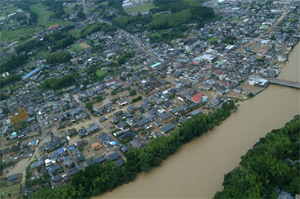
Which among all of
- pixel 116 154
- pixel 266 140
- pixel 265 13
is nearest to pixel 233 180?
pixel 266 140

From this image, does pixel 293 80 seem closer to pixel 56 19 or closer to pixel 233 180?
pixel 233 180

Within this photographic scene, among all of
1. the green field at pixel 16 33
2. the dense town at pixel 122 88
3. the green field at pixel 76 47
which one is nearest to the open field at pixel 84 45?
the dense town at pixel 122 88

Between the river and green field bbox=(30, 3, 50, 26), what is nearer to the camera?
the river

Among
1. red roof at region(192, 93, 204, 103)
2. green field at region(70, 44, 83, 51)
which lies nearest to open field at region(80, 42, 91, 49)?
green field at region(70, 44, 83, 51)

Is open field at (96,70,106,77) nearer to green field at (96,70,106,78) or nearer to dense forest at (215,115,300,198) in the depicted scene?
green field at (96,70,106,78)

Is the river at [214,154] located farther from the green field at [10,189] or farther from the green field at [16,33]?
the green field at [16,33]

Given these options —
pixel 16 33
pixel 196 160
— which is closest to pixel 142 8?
pixel 16 33
